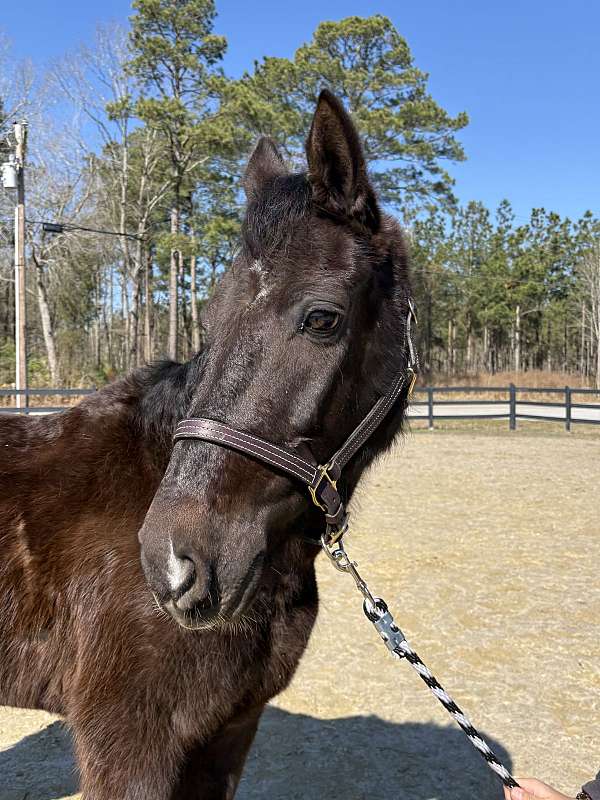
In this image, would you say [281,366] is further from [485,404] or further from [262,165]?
[485,404]

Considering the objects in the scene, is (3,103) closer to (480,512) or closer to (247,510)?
(480,512)

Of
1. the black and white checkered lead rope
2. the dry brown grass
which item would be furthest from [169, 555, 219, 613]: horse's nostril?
the dry brown grass

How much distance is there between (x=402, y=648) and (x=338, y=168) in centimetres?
158

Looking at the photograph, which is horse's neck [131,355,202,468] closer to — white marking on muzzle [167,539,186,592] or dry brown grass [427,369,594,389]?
white marking on muzzle [167,539,186,592]

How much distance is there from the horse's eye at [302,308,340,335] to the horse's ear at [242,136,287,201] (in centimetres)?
73

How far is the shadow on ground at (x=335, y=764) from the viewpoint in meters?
3.16

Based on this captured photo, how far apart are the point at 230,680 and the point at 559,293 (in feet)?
189

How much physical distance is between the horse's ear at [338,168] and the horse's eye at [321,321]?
344 millimetres

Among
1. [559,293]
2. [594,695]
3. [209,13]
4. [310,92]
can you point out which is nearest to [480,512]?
[594,695]

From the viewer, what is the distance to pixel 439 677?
4246 mm

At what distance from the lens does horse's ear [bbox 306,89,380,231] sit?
1.71m

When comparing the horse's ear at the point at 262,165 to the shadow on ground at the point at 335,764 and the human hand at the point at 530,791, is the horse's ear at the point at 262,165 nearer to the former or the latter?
the human hand at the point at 530,791

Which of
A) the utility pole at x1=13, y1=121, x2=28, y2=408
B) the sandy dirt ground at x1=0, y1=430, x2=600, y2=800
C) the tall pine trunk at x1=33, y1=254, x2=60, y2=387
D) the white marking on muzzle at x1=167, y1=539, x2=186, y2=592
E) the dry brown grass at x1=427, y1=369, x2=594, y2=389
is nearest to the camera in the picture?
the white marking on muzzle at x1=167, y1=539, x2=186, y2=592

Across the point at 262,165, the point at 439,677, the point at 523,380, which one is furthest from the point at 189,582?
the point at 523,380
